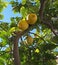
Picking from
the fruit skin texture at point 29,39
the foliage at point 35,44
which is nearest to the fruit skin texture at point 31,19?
the foliage at point 35,44

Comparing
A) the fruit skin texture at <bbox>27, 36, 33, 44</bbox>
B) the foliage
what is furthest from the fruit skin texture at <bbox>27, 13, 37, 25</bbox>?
the fruit skin texture at <bbox>27, 36, 33, 44</bbox>

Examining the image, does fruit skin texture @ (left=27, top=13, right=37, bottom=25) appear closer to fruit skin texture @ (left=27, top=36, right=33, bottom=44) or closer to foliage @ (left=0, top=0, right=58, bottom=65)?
foliage @ (left=0, top=0, right=58, bottom=65)

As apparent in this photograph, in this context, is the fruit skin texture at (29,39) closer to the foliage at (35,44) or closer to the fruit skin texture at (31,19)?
the foliage at (35,44)

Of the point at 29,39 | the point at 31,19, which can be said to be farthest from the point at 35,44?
the point at 31,19

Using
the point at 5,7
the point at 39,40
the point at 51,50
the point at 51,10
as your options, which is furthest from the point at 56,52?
the point at 5,7

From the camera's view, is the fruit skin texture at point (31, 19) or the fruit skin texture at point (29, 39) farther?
the fruit skin texture at point (29, 39)

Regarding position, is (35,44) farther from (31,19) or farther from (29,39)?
(31,19)

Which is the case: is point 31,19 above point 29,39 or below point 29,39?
above

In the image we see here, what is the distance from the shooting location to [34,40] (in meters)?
2.53

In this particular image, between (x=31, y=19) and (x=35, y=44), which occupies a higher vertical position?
(x=31, y=19)

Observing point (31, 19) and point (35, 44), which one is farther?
point (35, 44)

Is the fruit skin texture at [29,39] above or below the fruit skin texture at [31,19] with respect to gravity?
below

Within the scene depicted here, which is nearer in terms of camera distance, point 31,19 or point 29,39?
point 31,19

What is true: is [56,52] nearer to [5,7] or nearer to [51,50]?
[51,50]
